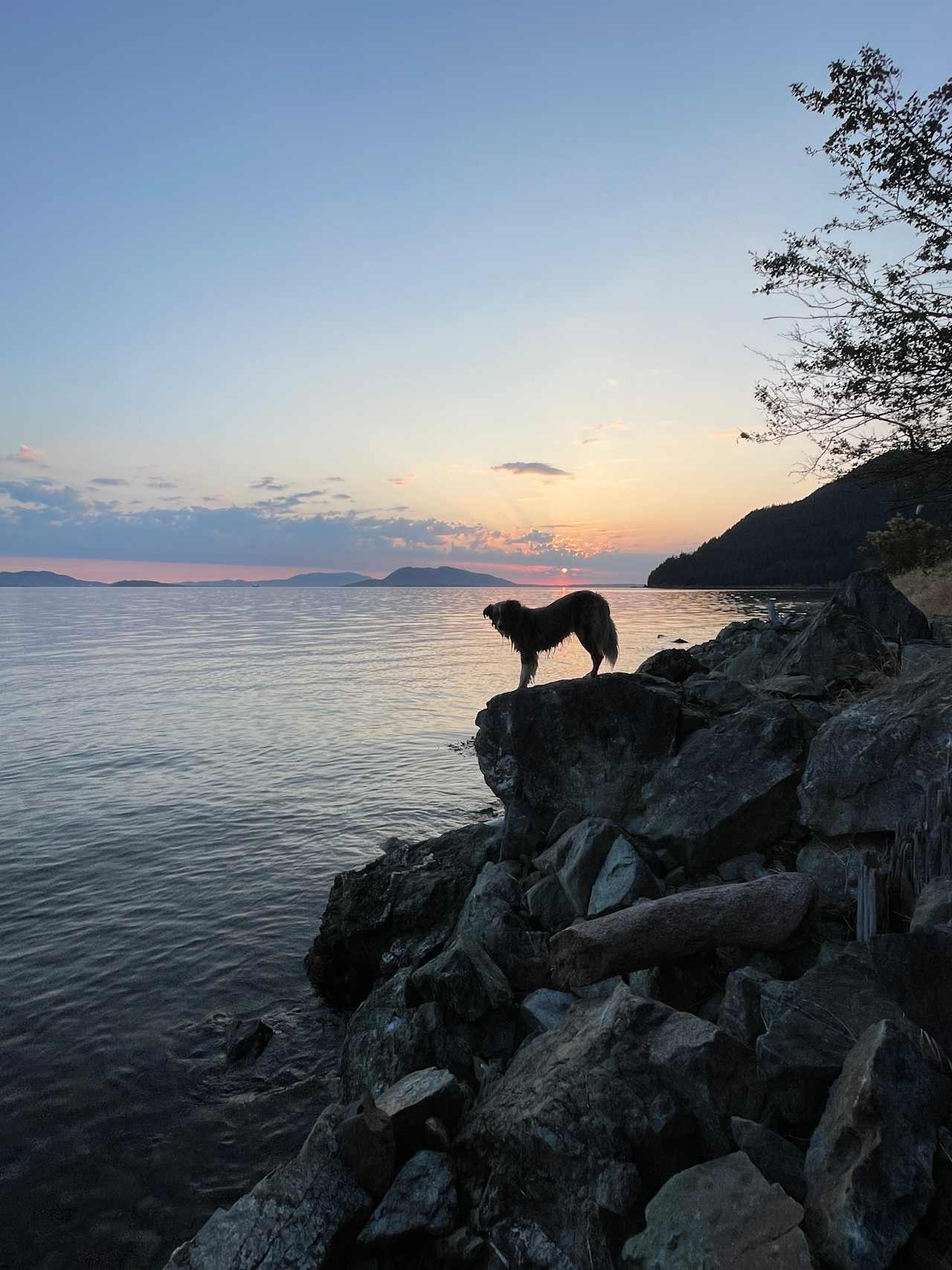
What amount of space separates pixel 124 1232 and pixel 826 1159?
619 centimetres

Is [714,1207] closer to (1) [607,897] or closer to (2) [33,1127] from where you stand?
(1) [607,897]

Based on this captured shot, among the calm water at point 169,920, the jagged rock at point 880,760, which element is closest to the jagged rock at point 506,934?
the calm water at point 169,920

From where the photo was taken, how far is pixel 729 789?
8.09 metres

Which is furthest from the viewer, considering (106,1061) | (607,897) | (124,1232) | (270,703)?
(270,703)

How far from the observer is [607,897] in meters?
7.34

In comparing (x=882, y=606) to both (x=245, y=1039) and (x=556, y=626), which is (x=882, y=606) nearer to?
(x=556, y=626)

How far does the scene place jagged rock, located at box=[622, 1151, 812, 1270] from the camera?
349 cm

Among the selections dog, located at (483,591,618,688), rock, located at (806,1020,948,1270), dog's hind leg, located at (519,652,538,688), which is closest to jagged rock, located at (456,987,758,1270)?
rock, located at (806,1020,948,1270)

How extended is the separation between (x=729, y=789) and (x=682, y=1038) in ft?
12.6

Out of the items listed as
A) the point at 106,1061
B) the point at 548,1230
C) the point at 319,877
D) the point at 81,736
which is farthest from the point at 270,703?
the point at 548,1230

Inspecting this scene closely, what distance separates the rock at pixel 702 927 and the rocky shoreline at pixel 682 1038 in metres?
0.02

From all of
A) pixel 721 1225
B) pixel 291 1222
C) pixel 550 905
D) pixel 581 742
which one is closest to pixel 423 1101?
pixel 291 1222

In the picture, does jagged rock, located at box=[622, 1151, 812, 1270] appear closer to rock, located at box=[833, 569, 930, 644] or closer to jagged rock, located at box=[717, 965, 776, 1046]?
jagged rock, located at box=[717, 965, 776, 1046]

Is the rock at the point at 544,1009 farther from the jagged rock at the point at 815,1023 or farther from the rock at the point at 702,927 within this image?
the jagged rock at the point at 815,1023
